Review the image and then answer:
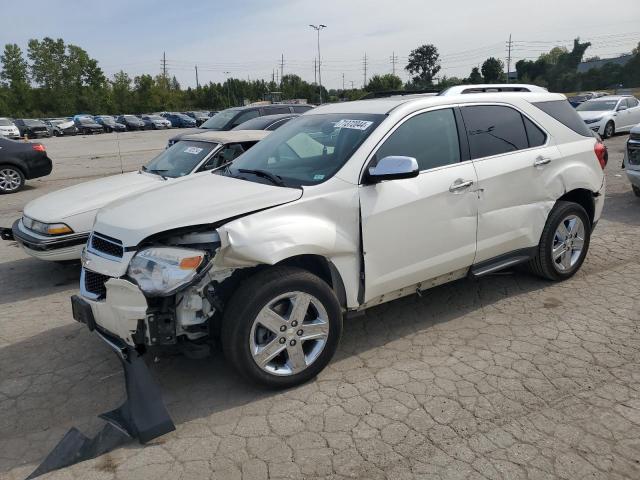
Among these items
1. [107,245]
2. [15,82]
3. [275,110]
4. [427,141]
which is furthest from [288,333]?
[15,82]

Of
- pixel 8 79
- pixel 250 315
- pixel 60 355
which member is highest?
pixel 8 79

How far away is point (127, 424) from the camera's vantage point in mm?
3090

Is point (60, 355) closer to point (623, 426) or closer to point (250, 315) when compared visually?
point (250, 315)

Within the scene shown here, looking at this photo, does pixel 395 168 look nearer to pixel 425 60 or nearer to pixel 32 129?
pixel 32 129

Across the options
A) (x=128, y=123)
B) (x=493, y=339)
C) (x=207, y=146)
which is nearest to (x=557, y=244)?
(x=493, y=339)

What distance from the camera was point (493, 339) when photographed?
4.02 meters

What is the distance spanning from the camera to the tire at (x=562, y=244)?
15.7 feet

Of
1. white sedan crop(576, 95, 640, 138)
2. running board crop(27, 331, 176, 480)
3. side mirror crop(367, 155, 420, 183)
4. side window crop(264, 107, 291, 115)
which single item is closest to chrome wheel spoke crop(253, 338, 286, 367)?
running board crop(27, 331, 176, 480)

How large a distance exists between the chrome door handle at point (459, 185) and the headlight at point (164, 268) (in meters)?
1.99

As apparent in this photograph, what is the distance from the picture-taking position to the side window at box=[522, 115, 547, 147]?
4660 millimetres

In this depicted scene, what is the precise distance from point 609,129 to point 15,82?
275 ft

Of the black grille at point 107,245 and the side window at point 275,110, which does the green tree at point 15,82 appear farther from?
the black grille at point 107,245

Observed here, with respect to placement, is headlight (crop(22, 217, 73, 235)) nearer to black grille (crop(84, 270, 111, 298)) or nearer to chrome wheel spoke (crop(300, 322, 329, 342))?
black grille (crop(84, 270, 111, 298))

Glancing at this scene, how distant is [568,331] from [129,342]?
3226 mm
